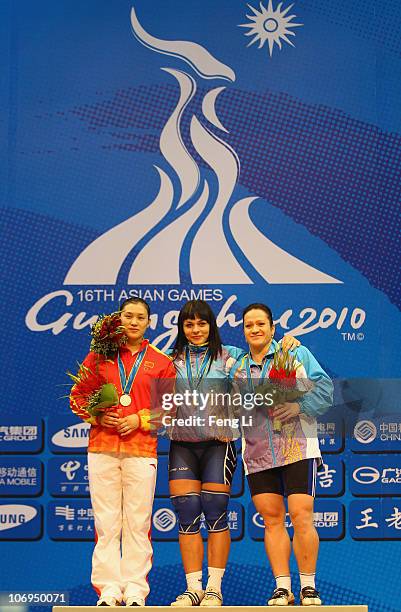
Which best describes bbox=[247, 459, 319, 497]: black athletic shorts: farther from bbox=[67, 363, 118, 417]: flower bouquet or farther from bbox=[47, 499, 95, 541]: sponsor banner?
bbox=[47, 499, 95, 541]: sponsor banner

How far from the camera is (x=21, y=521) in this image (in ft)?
18.3

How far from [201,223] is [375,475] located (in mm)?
1743

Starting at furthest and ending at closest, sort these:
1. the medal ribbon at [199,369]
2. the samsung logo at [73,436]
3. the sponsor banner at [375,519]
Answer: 1. the samsung logo at [73,436]
2. the sponsor banner at [375,519]
3. the medal ribbon at [199,369]

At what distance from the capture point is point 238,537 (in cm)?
556

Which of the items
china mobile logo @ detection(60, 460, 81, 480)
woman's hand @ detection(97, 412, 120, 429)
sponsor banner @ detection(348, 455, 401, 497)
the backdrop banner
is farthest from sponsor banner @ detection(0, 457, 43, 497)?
sponsor banner @ detection(348, 455, 401, 497)

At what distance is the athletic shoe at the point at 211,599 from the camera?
4.29 metres

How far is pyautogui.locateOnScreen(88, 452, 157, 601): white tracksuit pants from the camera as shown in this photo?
4324 millimetres

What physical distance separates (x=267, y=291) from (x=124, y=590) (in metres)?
1.98

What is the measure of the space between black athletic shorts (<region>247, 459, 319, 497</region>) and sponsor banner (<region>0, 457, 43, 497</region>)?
5.45 feet

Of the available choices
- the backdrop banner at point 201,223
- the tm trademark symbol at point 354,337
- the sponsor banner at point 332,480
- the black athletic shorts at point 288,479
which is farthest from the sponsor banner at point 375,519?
the black athletic shorts at point 288,479

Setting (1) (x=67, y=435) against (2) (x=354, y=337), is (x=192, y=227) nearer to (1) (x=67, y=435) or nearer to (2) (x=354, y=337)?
(2) (x=354, y=337)

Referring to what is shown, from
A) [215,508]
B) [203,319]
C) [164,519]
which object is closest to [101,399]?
[203,319]

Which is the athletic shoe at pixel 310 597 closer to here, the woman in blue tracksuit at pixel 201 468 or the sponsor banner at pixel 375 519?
the woman in blue tracksuit at pixel 201 468

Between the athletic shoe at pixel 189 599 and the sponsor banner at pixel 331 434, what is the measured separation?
3.59ft
